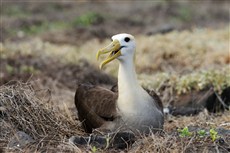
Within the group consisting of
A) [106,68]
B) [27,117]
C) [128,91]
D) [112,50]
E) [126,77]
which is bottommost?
[106,68]

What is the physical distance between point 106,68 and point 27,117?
627cm

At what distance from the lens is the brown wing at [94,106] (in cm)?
671

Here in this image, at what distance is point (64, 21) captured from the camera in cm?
1889

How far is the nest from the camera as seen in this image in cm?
630

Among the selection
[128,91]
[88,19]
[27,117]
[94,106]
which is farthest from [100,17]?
[27,117]

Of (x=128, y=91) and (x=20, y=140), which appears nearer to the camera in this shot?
(x=20, y=140)

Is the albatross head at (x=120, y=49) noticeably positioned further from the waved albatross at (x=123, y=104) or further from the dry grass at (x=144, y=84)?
the dry grass at (x=144, y=84)

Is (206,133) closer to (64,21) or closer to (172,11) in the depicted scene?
(64,21)

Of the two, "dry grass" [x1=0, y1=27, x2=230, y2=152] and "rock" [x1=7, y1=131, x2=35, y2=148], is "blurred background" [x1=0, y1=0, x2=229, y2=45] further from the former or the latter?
"rock" [x1=7, y1=131, x2=35, y2=148]

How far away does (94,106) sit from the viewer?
6.88 m

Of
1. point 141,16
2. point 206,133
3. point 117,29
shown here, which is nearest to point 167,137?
point 206,133

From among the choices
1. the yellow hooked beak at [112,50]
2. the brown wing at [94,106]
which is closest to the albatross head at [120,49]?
the yellow hooked beak at [112,50]

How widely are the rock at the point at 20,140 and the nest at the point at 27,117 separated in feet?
0.37

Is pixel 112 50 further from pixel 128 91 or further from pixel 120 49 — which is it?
pixel 128 91
